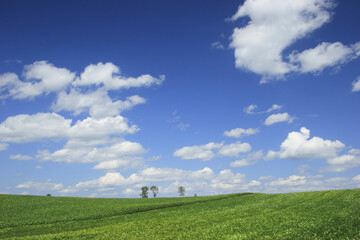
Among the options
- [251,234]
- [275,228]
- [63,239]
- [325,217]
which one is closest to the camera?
[251,234]

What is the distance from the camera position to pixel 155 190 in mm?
173000

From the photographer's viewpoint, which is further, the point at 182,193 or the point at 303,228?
the point at 182,193

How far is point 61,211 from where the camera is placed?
176ft

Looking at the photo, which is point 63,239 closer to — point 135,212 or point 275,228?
point 275,228

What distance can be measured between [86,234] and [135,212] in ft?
79.6

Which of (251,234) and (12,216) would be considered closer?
(251,234)

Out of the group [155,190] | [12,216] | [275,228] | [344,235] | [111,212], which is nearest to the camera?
[344,235]

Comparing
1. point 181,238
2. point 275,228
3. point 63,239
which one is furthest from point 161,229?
point 275,228

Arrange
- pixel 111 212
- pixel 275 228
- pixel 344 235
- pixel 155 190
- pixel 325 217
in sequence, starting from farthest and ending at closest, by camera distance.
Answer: pixel 155 190 → pixel 111 212 → pixel 325 217 → pixel 275 228 → pixel 344 235

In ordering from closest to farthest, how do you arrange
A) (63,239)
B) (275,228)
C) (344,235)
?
(344,235) → (275,228) → (63,239)

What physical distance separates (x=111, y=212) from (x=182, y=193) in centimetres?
13216

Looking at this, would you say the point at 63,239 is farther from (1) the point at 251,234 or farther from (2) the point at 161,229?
(1) the point at 251,234

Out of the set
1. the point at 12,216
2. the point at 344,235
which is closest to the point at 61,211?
the point at 12,216

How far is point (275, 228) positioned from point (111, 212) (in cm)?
3606
